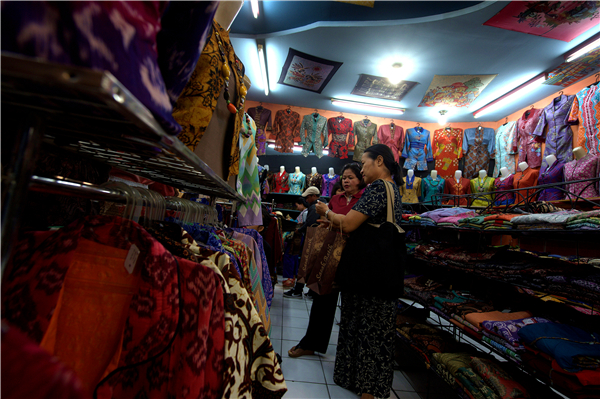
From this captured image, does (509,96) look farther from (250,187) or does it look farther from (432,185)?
(250,187)

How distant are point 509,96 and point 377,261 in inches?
198

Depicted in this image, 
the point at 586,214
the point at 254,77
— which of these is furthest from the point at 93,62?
the point at 254,77

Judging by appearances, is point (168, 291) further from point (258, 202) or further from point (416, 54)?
point (416, 54)

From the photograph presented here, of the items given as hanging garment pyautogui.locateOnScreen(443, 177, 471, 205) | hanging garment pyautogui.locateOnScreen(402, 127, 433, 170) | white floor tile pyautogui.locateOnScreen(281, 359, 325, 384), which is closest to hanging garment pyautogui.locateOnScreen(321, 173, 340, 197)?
hanging garment pyautogui.locateOnScreen(402, 127, 433, 170)

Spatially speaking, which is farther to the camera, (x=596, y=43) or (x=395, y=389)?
(x=596, y=43)

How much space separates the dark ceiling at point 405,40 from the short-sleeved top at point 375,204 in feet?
8.93

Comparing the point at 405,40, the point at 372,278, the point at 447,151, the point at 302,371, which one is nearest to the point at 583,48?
the point at 405,40

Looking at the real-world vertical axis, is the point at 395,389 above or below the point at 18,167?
below

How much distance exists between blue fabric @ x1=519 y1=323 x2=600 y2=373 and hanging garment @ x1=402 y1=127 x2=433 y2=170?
4803 millimetres

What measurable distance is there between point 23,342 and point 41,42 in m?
0.25

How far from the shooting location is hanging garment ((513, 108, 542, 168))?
178 inches

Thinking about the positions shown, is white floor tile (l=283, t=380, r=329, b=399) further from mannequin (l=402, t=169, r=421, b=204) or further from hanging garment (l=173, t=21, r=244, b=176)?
mannequin (l=402, t=169, r=421, b=204)

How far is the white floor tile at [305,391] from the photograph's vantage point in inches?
73.9

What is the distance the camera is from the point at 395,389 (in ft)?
6.63
